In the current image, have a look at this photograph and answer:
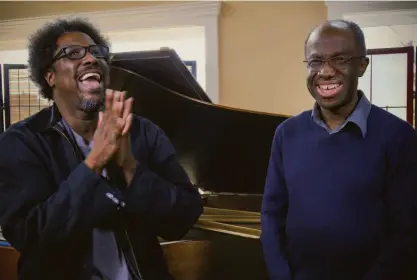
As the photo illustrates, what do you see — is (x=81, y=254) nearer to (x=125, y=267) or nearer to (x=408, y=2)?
(x=125, y=267)

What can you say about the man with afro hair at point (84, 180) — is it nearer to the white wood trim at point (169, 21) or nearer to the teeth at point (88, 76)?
the teeth at point (88, 76)

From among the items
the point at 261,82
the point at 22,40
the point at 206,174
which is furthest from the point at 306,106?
the point at 22,40

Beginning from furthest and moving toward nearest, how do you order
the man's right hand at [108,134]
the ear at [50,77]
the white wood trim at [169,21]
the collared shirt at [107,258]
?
the white wood trim at [169,21], the ear at [50,77], the collared shirt at [107,258], the man's right hand at [108,134]

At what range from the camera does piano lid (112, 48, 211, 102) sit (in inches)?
81.0

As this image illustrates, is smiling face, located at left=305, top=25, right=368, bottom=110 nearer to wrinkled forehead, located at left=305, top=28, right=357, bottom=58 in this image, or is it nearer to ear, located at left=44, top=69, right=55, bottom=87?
wrinkled forehead, located at left=305, top=28, right=357, bottom=58

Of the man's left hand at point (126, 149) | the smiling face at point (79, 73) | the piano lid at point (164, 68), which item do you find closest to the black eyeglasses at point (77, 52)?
the smiling face at point (79, 73)

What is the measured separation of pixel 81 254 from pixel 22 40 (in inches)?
170

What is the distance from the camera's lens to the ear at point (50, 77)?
136 centimetres

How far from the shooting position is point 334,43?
121 centimetres

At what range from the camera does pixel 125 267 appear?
1259 mm

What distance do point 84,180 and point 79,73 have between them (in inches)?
12.4

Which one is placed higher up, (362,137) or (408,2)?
(408,2)

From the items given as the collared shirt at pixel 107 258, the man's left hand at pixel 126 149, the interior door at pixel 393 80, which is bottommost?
the collared shirt at pixel 107 258

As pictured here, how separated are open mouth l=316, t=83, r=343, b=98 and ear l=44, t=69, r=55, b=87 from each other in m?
0.73
